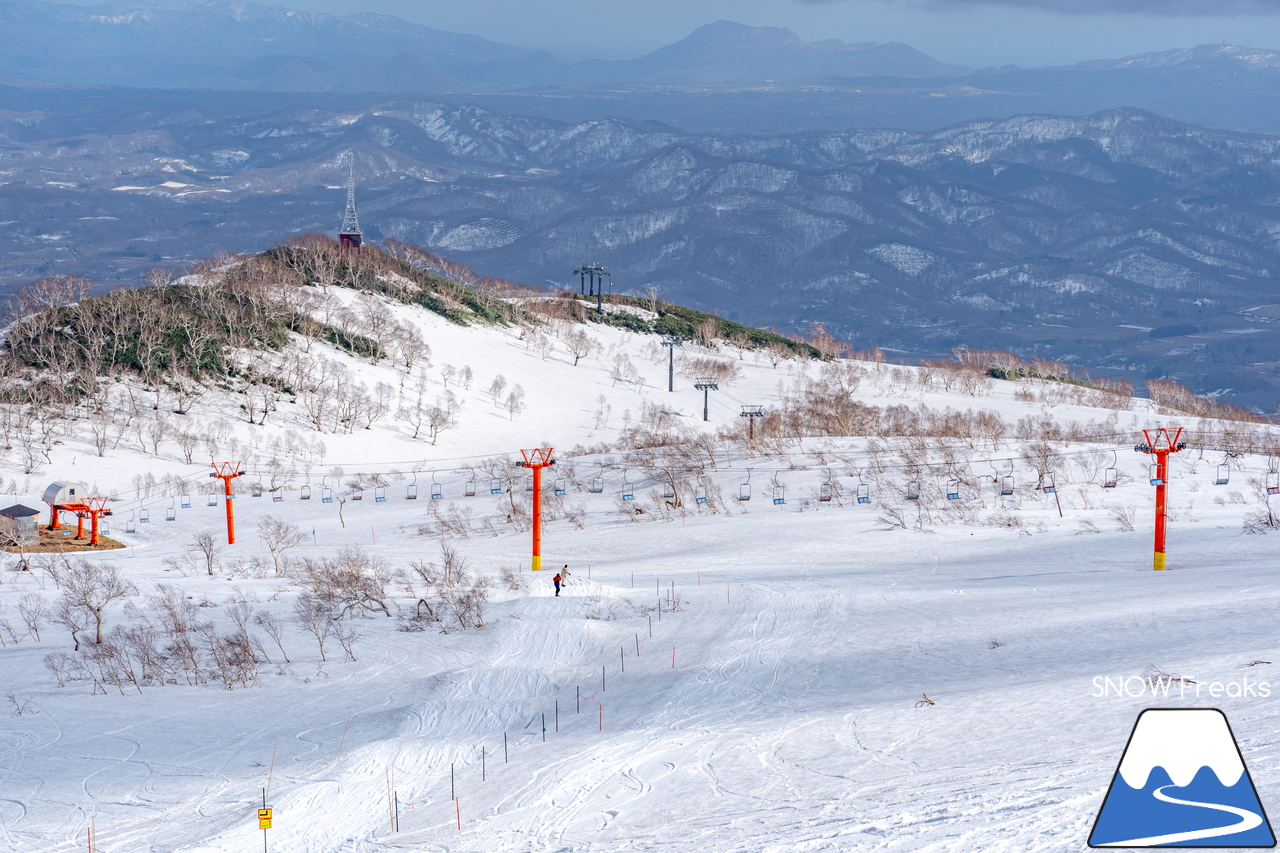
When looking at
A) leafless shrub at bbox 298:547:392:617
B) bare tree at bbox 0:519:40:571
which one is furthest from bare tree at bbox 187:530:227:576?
leafless shrub at bbox 298:547:392:617

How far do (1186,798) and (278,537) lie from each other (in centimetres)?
4172

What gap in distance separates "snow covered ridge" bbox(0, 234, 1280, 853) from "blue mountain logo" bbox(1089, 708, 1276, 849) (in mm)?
2385

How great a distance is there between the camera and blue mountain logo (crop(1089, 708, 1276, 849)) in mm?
15844

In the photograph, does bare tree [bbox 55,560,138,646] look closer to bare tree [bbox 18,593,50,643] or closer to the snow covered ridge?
the snow covered ridge

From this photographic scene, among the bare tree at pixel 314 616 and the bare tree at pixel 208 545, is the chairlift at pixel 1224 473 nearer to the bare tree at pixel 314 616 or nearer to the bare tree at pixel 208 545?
the bare tree at pixel 314 616

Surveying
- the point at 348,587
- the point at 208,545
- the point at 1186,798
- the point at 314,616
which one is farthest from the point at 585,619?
the point at 1186,798

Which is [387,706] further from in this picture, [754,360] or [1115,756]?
[754,360]

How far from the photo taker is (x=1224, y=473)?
2243 inches

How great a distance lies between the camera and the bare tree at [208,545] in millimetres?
48969

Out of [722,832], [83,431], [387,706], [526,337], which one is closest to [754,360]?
[526,337]

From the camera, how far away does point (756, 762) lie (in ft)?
84.0

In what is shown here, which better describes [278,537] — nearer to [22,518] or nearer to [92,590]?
[92,590]

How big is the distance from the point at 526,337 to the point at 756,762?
307ft

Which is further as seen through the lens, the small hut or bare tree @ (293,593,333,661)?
the small hut
